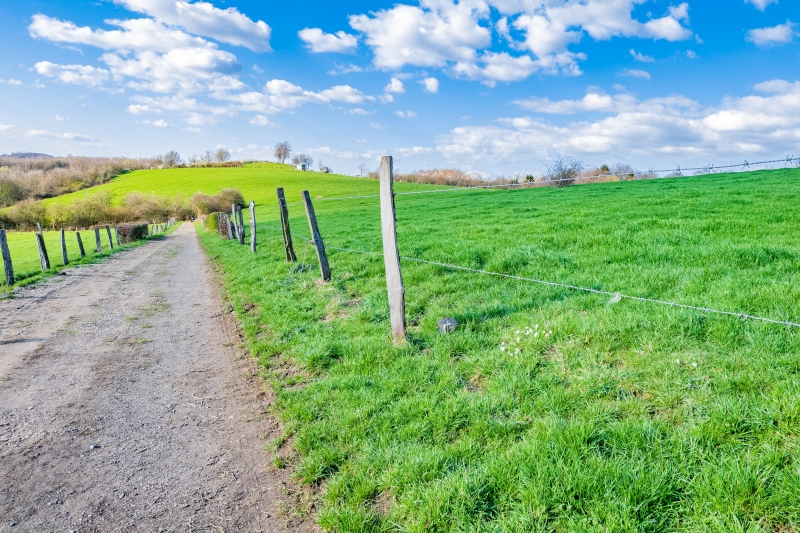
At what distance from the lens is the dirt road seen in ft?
12.0

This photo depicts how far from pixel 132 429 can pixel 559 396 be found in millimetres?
4595

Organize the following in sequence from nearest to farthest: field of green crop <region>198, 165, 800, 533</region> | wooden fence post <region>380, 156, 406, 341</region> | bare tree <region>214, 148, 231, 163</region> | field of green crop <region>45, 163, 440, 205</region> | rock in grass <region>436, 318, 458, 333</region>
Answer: field of green crop <region>198, 165, 800, 533</region>, rock in grass <region>436, 318, 458, 333</region>, wooden fence post <region>380, 156, 406, 341</region>, field of green crop <region>45, 163, 440, 205</region>, bare tree <region>214, 148, 231, 163</region>

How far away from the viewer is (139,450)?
456 centimetres

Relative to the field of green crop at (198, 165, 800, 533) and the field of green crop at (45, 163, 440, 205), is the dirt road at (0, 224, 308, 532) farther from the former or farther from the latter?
the field of green crop at (45, 163, 440, 205)

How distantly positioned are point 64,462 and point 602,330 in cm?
579

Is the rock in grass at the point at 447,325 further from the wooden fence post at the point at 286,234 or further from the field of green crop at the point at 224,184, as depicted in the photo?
the field of green crop at the point at 224,184

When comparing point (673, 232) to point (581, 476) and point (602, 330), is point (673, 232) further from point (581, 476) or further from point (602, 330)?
point (581, 476)

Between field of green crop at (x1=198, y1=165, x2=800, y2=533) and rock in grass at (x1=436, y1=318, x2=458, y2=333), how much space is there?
151 mm

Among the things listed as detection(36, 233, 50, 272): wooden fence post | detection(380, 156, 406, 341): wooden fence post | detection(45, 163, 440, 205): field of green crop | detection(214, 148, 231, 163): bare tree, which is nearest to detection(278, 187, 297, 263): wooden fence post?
detection(380, 156, 406, 341): wooden fence post

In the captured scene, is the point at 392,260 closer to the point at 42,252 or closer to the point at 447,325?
the point at 447,325

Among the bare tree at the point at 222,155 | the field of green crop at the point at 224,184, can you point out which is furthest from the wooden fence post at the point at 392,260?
the bare tree at the point at 222,155

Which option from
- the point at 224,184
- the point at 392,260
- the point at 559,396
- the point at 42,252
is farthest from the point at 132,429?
the point at 224,184

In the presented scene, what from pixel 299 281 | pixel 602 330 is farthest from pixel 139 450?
pixel 299 281

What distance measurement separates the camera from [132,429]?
16.4 feet
